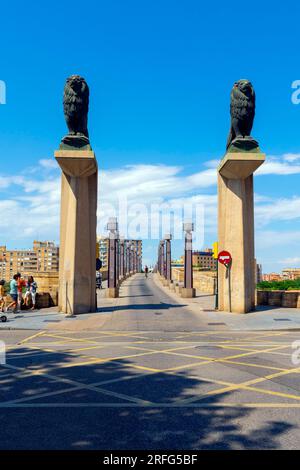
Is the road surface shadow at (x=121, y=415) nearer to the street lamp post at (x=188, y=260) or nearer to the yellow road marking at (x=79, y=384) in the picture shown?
the yellow road marking at (x=79, y=384)

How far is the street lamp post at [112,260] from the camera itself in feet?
98.5

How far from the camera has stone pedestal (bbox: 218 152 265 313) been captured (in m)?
19.7

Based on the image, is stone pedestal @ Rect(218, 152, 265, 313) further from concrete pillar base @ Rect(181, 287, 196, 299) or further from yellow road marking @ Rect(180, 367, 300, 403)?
yellow road marking @ Rect(180, 367, 300, 403)

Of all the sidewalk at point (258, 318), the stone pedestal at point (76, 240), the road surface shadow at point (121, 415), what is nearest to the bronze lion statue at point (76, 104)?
the stone pedestal at point (76, 240)

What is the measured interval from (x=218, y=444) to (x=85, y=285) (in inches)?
611

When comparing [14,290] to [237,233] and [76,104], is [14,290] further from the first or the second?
[237,233]

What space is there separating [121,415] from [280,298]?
60.5 feet

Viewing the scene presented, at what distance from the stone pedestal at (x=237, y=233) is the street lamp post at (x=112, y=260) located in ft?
35.7

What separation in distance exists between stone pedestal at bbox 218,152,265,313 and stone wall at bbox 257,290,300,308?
8.80 feet

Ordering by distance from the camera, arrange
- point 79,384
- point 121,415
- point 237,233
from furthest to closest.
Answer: point 237,233 → point 79,384 → point 121,415

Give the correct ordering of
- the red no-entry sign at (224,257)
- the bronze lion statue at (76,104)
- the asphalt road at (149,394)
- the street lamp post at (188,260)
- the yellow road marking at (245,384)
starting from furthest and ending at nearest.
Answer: the street lamp post at (188,260)
the red no-entry sign at (224,257)
the bronze lion statue at (76,104)
the yellow road marking at (245,384)
the asphalt road at (149,394)

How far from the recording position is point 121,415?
5691 millimetres

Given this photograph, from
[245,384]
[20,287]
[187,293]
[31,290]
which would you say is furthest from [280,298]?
[245,384]
